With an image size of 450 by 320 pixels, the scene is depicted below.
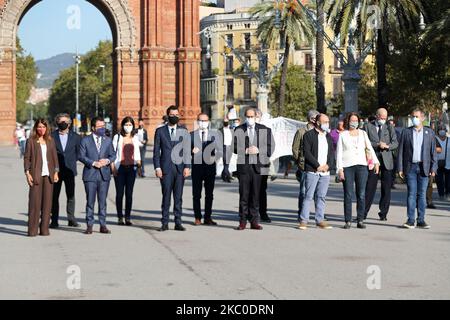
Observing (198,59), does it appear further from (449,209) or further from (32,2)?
(449,209)

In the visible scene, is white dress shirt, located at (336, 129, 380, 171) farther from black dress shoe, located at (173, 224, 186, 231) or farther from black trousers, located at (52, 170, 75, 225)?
black trousers, located at (52, 170, 75, 225)

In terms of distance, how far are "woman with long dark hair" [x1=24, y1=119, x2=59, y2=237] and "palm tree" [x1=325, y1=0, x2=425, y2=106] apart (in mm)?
20650

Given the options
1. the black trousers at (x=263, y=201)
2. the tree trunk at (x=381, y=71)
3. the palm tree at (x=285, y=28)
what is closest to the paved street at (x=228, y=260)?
the black trousers at (x=263, y=201)

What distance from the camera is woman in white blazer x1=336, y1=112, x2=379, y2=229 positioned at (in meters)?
16.8

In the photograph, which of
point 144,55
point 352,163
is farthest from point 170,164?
point 144,55

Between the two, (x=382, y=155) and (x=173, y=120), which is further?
(x=382, y=155)

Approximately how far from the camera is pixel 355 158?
16875mm

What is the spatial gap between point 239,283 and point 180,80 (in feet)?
161

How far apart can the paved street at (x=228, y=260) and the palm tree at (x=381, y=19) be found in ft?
55.1

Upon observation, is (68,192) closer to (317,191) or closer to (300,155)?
(300,155)

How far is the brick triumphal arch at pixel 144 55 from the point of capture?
58000 millimetres

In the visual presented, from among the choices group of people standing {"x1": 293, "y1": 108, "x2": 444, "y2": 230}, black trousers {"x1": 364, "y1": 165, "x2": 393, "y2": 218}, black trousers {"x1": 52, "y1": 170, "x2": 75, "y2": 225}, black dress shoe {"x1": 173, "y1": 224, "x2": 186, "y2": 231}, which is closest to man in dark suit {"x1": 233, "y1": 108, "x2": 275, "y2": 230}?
group of people standing {"x1": 293, "y1": 108, "x2": 444, "y2": 230}

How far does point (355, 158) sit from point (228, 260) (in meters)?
5.00
